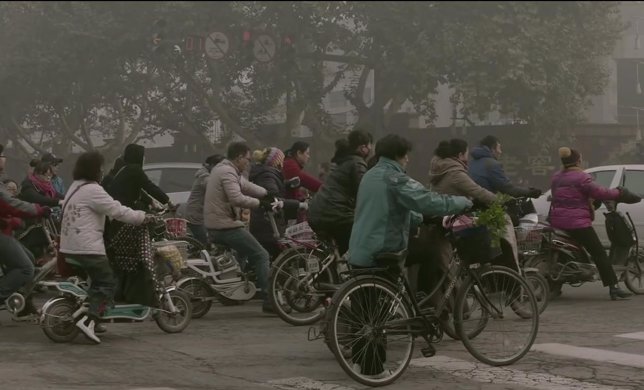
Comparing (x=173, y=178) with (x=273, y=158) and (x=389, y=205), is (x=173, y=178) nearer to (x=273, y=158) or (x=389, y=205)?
(x=273, y=158)

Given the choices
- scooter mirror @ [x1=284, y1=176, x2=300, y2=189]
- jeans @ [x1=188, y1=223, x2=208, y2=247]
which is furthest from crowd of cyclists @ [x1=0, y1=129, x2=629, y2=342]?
jeans @ [x1=188, y1=223, x2=208, y2=247]

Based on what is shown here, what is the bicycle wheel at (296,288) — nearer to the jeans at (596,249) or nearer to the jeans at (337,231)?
the jeans at (337,231)

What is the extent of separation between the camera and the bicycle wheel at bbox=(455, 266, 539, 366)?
784 cm

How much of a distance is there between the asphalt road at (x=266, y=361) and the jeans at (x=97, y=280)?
1.11 feet

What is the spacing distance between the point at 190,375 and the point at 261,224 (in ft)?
13.4

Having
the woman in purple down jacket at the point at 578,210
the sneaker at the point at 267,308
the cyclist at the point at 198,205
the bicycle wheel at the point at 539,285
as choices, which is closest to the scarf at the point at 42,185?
the cyclist at the point at 198,205

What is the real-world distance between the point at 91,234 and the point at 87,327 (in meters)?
0.77

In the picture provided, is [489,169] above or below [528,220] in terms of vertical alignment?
above

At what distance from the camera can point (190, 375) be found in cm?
776

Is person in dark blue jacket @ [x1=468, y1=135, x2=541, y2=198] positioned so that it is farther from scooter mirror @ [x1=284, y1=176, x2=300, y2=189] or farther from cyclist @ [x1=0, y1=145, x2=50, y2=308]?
cyclist @ [x1=0, y1=145, x2=50, y2=308]

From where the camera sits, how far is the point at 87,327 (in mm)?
9234

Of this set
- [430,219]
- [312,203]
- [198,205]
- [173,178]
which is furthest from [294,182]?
[173,178]

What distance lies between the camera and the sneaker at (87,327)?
9.22 metres

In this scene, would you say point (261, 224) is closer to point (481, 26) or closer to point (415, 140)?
point (481, 26)
